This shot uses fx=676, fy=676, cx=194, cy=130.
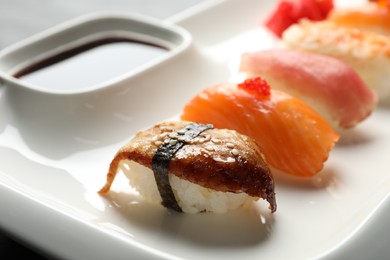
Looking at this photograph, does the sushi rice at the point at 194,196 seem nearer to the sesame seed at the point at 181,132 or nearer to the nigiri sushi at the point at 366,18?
the sesame seed at the point at 181,132

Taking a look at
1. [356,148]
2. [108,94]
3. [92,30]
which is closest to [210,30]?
[92,30]

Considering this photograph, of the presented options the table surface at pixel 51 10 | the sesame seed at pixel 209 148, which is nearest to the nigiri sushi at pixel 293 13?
the table surface at pixel 51 10

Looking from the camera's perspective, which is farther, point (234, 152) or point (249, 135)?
point (249, 135)

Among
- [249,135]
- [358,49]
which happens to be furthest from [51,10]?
[249,135]

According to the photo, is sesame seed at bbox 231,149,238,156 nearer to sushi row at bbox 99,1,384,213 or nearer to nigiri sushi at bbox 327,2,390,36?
sushi row at bbox 99,1,384,213

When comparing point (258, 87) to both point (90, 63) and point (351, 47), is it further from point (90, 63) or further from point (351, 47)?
point (90, 63)

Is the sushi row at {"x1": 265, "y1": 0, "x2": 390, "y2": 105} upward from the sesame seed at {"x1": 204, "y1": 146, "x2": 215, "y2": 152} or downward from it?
downward

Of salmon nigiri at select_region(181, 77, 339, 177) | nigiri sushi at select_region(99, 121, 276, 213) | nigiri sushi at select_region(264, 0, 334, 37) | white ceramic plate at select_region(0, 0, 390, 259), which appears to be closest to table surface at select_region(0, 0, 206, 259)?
nigiri sushi at select_region(264, 0, 334, 37)
